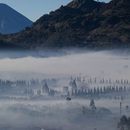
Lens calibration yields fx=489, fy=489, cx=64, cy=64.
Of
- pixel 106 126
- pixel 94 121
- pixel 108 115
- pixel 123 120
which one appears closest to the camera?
pixel 123 120

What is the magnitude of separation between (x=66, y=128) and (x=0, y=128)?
2751 cm

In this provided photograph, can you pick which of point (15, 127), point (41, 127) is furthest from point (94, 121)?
point (15, 127)

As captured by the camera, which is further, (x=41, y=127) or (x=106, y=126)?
(x=41, y=127)

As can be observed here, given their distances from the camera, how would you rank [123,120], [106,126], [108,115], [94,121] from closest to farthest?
1. [123,120]
2. [106,126]
3. [94,121]
4. [108,115]

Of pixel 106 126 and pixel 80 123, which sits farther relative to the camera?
pixel 80 123

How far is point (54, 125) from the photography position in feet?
625

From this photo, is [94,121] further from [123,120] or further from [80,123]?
[123,120]

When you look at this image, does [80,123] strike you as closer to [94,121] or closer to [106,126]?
[94,121]

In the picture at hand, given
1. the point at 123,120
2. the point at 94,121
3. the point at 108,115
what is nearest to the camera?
the point at 123,120

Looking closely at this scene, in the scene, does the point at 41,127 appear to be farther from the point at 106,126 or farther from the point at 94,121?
the point at 106,126

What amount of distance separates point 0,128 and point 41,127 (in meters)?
16.2

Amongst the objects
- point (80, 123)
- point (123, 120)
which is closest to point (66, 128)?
point (80, 123)

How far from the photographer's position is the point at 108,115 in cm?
19775

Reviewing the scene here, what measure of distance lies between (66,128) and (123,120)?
139 ft
